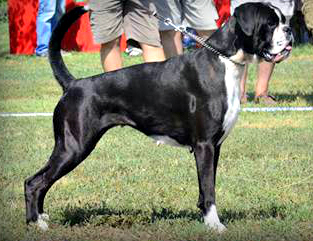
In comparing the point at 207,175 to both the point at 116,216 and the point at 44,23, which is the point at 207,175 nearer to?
the point at 116,216

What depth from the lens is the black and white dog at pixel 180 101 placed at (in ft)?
16.6

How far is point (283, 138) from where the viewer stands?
323 inches

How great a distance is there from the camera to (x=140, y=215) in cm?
547

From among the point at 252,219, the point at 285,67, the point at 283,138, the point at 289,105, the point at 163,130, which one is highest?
the point at 163,130

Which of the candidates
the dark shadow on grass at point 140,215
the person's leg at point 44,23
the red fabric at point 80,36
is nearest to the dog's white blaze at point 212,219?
the dark shadow on grass at point 140,215

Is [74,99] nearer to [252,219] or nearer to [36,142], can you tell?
[252,219]

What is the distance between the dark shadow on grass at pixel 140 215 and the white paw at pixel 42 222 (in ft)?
0.49

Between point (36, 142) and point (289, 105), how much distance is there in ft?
11.4

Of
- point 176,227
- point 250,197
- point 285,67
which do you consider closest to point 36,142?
point 250,197

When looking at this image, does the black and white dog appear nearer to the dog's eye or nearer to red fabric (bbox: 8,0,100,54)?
the dog's eye

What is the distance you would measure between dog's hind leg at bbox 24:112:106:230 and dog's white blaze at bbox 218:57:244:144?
0.80 metres

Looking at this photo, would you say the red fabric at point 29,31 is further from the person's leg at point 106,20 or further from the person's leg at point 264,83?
the person's leg at point 106,20

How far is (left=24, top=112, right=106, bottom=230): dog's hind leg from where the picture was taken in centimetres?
517

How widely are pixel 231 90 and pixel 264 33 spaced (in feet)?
1.38
